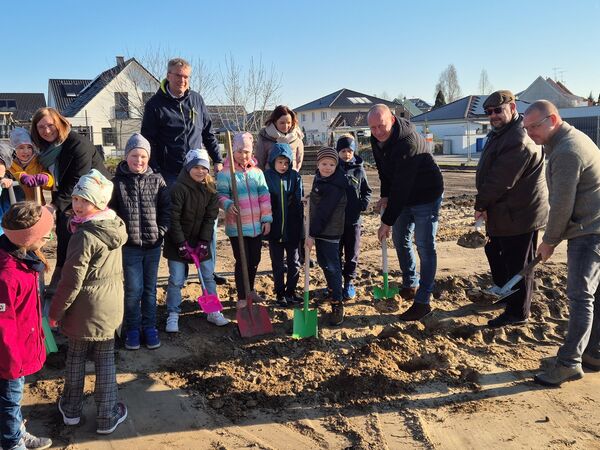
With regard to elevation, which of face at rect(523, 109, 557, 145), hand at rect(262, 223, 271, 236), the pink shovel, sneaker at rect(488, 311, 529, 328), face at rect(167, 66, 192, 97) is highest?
face at rect(167, 66, 192, 97)

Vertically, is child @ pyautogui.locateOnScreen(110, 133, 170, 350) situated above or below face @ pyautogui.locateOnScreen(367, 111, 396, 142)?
below

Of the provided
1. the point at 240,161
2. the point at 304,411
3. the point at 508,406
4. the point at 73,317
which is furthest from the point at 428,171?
the point at 73,317

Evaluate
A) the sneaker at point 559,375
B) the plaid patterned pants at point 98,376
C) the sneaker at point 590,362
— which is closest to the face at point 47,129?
the plaid patterned pants at point 98,376

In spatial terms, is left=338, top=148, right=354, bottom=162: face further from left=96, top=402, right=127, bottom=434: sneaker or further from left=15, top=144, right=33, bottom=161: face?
left=96, top=402, right=127, bottom=434: sneaker

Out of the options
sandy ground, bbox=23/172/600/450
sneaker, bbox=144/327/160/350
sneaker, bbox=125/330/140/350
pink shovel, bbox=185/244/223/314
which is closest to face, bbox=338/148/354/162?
sandy ground, bbox=23/172/600/450

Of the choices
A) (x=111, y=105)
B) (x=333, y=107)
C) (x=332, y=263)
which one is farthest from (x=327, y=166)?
(x=333, y=107)

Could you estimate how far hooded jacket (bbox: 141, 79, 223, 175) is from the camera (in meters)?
5.05

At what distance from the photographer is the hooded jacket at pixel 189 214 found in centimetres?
452

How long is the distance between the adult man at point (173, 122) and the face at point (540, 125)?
9.22 feet

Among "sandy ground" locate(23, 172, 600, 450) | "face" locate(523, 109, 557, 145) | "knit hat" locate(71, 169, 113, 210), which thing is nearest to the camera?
"knit hat" locate(71, 169, 113, 210)

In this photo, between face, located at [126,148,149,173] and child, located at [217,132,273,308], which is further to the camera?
child, located at [217,132,273,308]

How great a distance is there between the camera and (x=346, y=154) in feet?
17.9

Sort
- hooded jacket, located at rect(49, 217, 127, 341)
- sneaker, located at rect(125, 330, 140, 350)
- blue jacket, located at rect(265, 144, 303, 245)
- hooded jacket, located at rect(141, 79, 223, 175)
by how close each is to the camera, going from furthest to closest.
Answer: blue jacket, located at rect(265, 144, 303, 245) < hooded jacket, located at rect(141, 79, 223, 175) < sneaker, located at rect(125, 330, 140, 350) < hooded jacket, located at rect(49, 217, 127, 341)

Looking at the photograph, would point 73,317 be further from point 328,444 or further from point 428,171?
point 428,171
